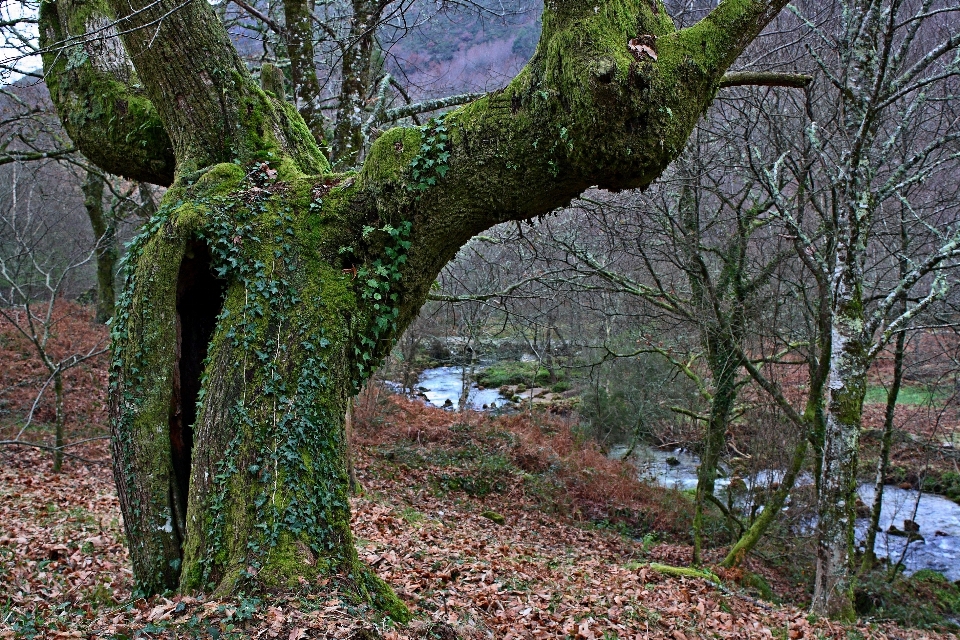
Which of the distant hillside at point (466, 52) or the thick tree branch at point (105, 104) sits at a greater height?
the distant hillside at point (466, 52)

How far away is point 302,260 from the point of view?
11.8 ft

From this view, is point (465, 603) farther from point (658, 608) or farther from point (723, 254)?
point (723, 254)

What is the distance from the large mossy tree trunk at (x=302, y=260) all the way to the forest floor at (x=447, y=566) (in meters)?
0.31

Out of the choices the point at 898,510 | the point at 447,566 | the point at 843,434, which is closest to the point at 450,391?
the point at 898,510

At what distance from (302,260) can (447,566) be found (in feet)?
10.7

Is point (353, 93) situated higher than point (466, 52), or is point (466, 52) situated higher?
point (466, 52)

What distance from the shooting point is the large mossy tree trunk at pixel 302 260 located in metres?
3.17

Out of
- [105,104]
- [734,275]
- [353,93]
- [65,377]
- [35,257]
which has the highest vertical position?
[353,93]

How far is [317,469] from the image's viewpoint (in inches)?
133

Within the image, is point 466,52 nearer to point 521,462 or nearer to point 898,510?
point 521,462

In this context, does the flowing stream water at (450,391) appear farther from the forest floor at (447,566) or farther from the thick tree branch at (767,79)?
the thick tree branch at (767,79)

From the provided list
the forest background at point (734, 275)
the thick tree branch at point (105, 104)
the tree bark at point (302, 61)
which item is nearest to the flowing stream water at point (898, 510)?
the forest background at point (734, 275)

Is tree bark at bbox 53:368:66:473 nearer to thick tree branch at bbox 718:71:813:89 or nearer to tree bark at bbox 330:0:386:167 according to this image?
tree bark at bbox 330:0:386:167

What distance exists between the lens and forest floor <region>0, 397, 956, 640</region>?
3.03m
